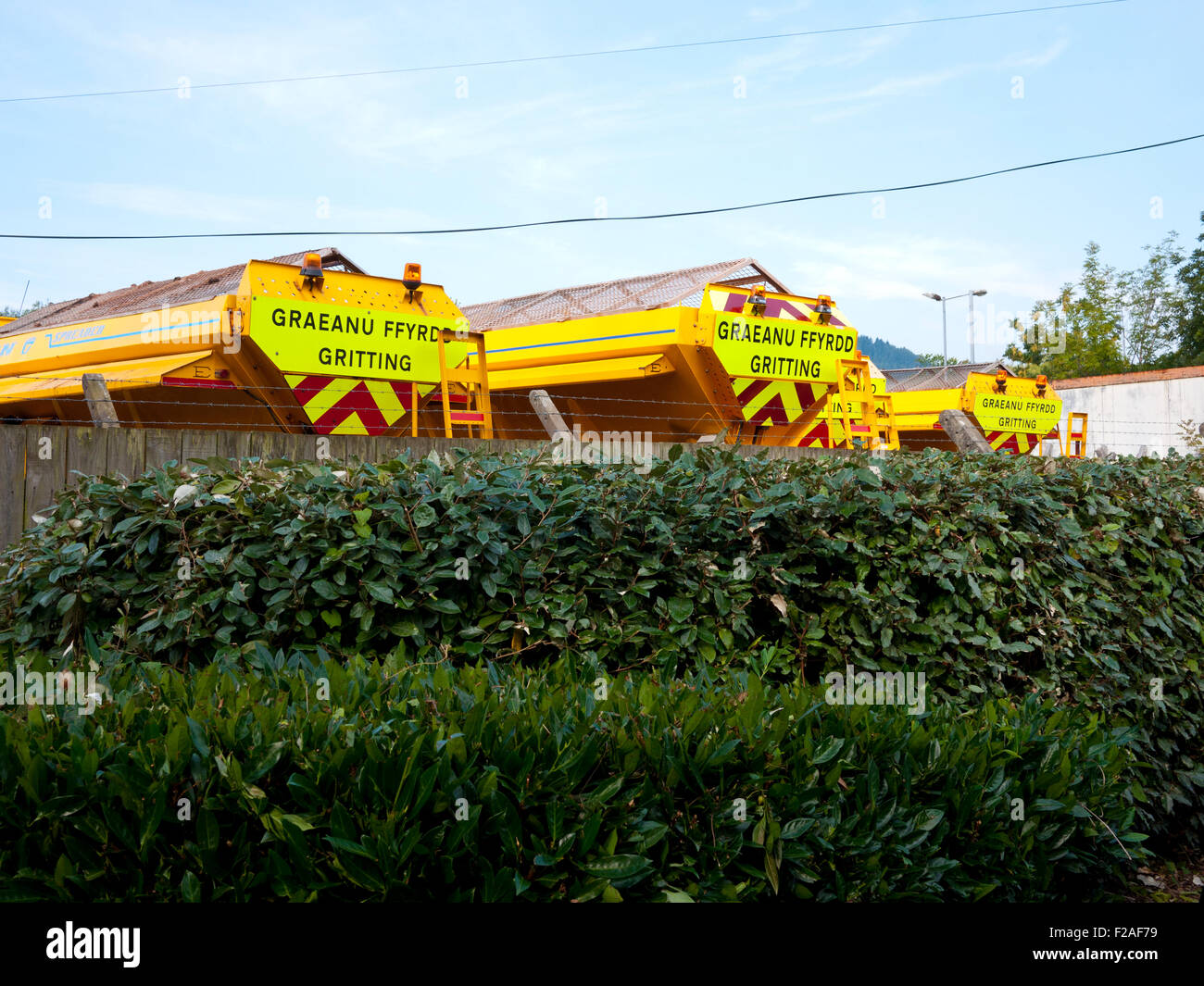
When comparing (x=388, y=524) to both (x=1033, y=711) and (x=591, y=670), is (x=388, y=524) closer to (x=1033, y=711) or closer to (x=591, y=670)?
(x=591, y=670)

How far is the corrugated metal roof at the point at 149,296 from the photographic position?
8828 mm

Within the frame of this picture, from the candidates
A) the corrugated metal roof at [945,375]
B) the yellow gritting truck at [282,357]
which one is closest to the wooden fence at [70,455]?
the yellow gritting truck at [282,357]

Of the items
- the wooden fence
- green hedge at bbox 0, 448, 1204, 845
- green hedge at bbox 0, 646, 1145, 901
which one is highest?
the wooden fence

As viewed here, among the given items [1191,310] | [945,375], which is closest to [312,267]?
[945,375]

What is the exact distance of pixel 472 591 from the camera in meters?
3.76

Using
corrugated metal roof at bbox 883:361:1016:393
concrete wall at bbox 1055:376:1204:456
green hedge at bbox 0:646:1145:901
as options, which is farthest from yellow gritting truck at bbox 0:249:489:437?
concrete wall at bbox 1055:376:1204:456

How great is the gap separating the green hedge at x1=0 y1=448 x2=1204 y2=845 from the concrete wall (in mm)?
17178

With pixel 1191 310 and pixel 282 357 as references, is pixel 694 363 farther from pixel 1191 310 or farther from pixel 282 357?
pixel 1191 310

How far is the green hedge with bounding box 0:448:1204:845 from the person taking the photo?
3613mm

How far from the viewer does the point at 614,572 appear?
12.8 ft

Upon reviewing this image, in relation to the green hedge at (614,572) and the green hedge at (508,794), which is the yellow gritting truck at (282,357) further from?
the green hedge at (508,794)

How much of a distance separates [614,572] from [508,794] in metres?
1.48

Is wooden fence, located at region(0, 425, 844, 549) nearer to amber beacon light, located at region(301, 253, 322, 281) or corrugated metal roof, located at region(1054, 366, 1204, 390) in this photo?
amber beacon light, located at region(301, 253, 322, 281)

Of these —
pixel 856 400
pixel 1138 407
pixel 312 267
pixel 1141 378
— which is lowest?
pixel 856 400
